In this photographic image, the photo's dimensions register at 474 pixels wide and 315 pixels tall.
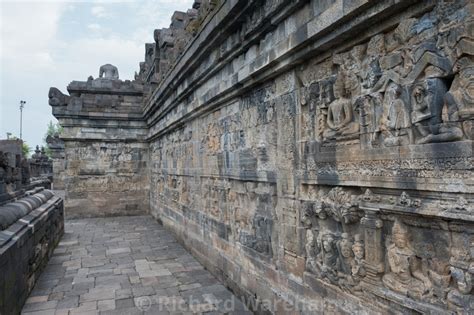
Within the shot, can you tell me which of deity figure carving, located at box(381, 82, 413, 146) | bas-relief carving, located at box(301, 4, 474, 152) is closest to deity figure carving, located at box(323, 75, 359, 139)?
bas-relief carving, located at box(301, 4, 474, 152)

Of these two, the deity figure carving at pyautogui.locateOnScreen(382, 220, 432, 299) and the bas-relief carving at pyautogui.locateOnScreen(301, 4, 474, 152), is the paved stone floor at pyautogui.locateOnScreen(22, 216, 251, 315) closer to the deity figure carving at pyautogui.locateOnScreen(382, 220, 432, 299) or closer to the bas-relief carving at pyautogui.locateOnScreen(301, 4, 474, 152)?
the deity figure carving at pyautogui.locateOnScreen(382, 220, 432, 299)

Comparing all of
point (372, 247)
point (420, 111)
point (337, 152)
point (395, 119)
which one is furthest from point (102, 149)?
point (420, 111)

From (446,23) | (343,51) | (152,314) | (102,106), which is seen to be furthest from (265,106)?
(102,106)

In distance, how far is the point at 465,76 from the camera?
1.99 metres

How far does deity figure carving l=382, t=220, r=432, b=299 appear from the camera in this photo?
7.60 ft

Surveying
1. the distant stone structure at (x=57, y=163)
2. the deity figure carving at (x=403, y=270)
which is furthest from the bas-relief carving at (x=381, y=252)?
the distant stone structure at (x=57, y=163)

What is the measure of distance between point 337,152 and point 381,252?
2.75ft

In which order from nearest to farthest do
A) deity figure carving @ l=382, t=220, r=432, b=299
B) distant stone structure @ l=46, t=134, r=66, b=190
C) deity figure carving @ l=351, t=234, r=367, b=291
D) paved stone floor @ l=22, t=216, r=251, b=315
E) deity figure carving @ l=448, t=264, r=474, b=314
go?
1. deity figure carving @ l=448, t=264, r=474, b=314
2. deity figure carving @ l=382, t=220, r=432, b=299
3. deity figure carving @ l=351, t=234, r=367, b=291
4. paved stone floor @ l=22, t=216, r=251, b=315
5. distant stone structure @ l=46, t=134, r=66, b=190

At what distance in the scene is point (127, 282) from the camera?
5613 mm

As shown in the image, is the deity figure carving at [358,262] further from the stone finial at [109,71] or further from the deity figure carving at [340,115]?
the stone finial at [109,71]

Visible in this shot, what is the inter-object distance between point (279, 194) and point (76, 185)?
35.4 ft

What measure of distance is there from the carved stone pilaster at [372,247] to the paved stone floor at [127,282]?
2.21 metres

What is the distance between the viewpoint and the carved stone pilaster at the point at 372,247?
8.59ft

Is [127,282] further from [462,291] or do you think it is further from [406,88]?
[406,88]
